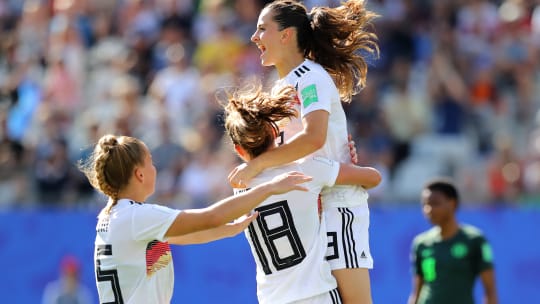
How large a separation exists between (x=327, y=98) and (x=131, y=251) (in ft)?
4.55

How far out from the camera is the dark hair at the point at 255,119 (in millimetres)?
5176

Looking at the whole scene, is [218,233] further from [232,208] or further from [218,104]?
[218,104]

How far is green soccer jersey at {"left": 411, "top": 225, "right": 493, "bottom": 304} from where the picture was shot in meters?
8.07

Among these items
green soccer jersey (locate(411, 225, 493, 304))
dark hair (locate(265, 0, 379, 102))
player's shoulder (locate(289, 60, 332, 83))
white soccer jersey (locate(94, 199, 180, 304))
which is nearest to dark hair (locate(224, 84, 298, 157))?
player's shoulder (locate(289, 60, 332, 83))

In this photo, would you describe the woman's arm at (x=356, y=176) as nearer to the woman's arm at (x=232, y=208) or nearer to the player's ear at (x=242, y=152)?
the player's ear at (x=242, y=152)

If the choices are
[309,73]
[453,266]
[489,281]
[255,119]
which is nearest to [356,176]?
[309,73]

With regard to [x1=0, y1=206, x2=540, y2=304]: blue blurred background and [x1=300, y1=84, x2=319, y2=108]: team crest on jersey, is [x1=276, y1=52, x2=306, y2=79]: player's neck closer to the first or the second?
Answer: [x1=300, y1=84, x2=319, y2=108]: team crest on jersey

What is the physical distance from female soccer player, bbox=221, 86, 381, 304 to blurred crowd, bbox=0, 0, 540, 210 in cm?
630

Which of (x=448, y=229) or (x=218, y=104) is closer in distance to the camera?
(x=448, y=229)

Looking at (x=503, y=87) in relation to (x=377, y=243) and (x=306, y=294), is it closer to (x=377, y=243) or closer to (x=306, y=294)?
(x=377, y=243)

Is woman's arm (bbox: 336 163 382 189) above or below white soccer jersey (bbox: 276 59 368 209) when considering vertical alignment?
below

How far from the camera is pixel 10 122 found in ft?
45.8

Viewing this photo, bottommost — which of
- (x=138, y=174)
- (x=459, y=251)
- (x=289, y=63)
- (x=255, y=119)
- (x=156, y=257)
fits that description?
(x=156, y=257)

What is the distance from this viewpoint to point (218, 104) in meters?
11.4
